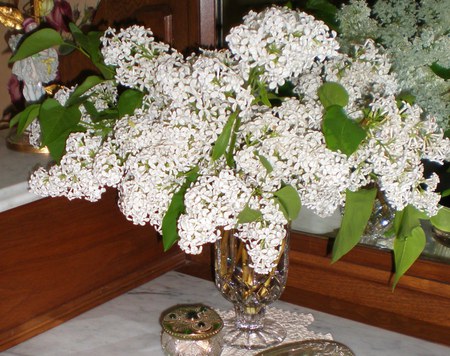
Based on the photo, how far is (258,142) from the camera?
0.75 meters

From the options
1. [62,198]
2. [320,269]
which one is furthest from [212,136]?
[320,269]

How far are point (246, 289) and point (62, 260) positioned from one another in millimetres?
283

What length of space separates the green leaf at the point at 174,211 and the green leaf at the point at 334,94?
165mm

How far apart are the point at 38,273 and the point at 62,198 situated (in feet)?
0.37

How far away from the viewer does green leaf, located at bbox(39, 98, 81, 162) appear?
2.76 feet

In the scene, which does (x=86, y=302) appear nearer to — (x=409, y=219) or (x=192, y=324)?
(x=192, y=324)

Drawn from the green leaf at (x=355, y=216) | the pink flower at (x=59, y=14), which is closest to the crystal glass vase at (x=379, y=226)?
the green leaf at (x=355, y=216)

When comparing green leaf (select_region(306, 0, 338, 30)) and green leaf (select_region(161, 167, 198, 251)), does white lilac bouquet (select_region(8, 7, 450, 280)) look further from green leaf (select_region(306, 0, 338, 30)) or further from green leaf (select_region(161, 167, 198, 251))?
green leaf (select_region(306, 0, 338, 30))

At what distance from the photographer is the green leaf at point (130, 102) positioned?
0.85m

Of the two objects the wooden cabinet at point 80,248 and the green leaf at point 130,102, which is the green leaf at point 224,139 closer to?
the green leaf at point 130,102

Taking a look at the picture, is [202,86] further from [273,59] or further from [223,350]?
[223,350]

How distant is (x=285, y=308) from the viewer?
1.11 metres

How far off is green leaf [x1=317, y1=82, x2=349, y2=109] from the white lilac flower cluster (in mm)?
175

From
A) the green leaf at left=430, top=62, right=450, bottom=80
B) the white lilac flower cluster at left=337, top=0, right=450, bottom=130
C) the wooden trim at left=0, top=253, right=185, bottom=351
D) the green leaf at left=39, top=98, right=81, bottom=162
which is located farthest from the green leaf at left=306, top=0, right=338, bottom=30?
the wooden trim at left=0, top=253, right=185, bottom=351
